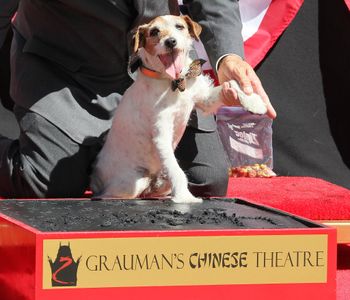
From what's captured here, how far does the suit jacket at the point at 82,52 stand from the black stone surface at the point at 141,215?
0.49m

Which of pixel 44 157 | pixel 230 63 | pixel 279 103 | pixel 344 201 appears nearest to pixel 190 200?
pixel 230 63

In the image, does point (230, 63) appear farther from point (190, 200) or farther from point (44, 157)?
point (44, 157)

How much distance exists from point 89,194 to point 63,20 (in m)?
0.56

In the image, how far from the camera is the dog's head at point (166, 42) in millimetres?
2178

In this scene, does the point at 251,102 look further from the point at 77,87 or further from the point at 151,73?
the point at 77,87

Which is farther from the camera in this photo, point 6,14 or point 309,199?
point 6,14

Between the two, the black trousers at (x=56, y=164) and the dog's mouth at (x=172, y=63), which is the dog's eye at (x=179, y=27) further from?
the black trousers at (x=56, y=164)

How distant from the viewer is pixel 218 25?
252 centimetres

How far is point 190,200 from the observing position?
86.9 inches

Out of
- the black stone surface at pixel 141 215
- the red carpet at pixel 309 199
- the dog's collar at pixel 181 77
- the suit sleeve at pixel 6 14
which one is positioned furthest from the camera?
the suit sleeve at pixel 6 14

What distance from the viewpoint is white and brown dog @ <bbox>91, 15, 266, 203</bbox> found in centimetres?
221

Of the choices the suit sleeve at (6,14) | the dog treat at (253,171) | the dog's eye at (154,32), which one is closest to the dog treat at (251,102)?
the dog's eye at (154,32)

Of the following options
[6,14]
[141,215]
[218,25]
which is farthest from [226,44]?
[6,14]

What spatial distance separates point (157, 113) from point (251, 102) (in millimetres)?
254
